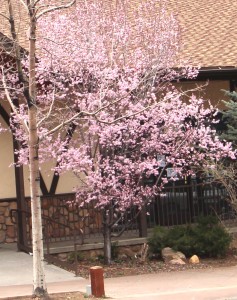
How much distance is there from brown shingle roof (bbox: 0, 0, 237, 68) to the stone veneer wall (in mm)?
3602

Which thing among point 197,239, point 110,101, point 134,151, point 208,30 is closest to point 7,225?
point 134,151

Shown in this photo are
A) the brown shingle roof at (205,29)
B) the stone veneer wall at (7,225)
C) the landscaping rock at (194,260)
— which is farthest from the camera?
the brown shingle roof at (205,29)

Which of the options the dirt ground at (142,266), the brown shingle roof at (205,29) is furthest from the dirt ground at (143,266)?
the brown shingle roof at (205,29)

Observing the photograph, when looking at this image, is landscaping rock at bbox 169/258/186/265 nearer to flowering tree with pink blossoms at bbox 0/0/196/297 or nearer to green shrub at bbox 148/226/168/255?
green shrub at bbox 148/226/168/255

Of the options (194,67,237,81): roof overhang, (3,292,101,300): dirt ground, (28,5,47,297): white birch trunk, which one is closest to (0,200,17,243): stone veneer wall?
(194,67,237,81): roof overhang

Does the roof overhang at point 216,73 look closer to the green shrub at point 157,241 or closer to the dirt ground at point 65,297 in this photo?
the green shrub at point 157,241

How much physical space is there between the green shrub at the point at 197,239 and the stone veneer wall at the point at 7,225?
3.27 metres

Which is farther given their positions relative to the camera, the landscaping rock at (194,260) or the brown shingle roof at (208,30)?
the brown shingle roof at (208,30)

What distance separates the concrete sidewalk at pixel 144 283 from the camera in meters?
10.3

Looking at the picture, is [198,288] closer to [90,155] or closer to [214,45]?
[90,155]

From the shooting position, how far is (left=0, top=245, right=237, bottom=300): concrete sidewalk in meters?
10.3

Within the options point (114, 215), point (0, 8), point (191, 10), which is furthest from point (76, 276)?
point (191, 10)

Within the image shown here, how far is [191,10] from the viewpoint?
64.5 ft

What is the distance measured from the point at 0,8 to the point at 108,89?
13.7ft
